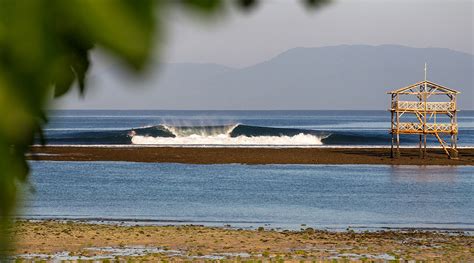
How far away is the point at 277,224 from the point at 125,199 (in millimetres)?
7815

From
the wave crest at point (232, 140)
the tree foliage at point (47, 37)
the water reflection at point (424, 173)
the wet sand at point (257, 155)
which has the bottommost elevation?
the water reflection at point (424, 173)

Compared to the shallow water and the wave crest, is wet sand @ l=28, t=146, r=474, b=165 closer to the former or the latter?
the shallow water

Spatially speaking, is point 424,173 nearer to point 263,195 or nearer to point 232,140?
point 263,195

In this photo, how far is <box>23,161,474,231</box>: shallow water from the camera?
24.8 metres

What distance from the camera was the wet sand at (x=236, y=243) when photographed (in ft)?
58.9

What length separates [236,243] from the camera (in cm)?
1953

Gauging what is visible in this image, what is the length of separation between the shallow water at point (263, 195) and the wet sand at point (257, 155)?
9.84 feet

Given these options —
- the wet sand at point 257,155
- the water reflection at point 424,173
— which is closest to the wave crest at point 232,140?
the wet sand at point 257,155

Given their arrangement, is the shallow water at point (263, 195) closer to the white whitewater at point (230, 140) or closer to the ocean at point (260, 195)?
the ocean at point (260, 195)

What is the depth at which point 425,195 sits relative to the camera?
3098cm

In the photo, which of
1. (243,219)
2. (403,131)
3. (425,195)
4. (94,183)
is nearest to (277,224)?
(243,219)

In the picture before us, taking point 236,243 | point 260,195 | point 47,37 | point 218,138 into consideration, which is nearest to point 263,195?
point 260,195

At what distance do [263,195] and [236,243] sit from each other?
11.1 m

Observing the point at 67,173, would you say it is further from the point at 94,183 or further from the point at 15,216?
the point at 15,216
